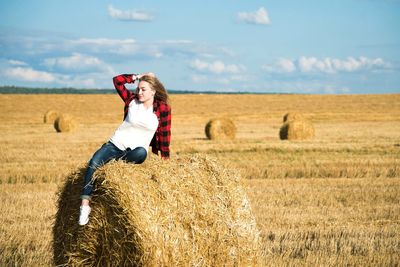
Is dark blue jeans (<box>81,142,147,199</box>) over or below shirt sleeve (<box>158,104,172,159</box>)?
below

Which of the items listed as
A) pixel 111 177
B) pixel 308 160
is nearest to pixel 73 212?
pixel 111 177

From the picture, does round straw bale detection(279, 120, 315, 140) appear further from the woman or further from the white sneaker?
the white sneaker

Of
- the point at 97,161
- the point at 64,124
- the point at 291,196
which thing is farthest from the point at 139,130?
the point at 64,124

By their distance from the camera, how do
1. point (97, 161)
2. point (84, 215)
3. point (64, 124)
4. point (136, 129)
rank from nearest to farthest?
point (84, 215) < point (97, 161) < point (136, 129) < point (64, 124)

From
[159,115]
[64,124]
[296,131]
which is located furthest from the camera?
[64,124]

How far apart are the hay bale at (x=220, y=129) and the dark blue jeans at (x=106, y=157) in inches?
798

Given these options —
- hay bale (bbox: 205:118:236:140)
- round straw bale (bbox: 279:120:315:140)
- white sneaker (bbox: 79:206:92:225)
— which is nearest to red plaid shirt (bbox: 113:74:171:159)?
white sneaker (bbox: 79:206:92:225)

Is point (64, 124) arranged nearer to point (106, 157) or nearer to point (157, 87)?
point (157, 87)

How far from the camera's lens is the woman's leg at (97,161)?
246 inches

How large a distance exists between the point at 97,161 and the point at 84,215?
551 millimetres

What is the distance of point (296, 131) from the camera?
26.2m

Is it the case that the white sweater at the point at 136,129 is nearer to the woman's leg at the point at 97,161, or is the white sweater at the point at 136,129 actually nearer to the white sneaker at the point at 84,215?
the woman's leg at the point at 97,161

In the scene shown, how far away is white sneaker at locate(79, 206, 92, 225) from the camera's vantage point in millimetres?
6199

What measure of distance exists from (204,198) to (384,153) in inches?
570
